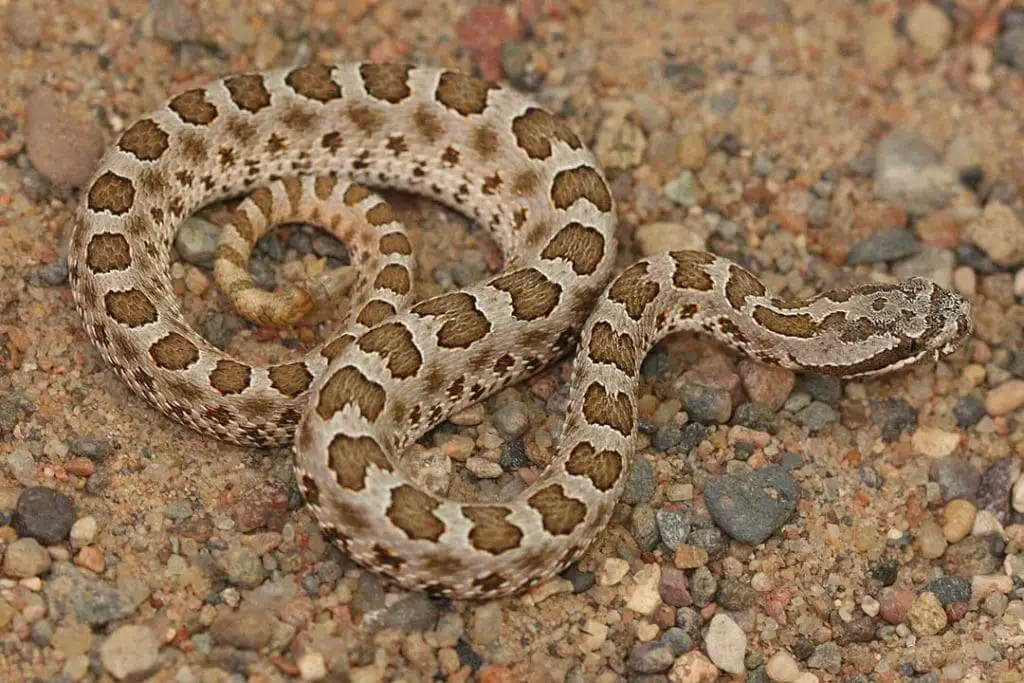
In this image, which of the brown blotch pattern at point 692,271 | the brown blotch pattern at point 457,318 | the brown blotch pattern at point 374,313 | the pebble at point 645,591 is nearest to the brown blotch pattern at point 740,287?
the brown blotch pattern at point 692,271

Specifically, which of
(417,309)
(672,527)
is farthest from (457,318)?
(672,527)

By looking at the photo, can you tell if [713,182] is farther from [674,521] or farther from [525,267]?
[674,521]

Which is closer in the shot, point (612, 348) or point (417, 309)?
point (417, 309)

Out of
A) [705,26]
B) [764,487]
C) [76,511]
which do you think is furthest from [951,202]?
[76,511]

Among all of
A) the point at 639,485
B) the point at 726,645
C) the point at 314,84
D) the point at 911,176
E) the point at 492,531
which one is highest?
the point at 314,84

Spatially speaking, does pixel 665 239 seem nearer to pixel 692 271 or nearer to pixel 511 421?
pixel 692 271

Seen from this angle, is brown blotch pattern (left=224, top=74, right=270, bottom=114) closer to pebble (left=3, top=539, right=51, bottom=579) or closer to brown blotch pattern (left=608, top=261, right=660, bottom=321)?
brown blotch pattern (left=608, top=261, right=660, bottom=321)

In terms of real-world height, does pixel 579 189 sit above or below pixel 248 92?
below

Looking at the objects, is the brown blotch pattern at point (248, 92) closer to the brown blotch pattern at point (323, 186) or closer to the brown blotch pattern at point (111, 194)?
the brown blotch pattern at point (323, 186)
